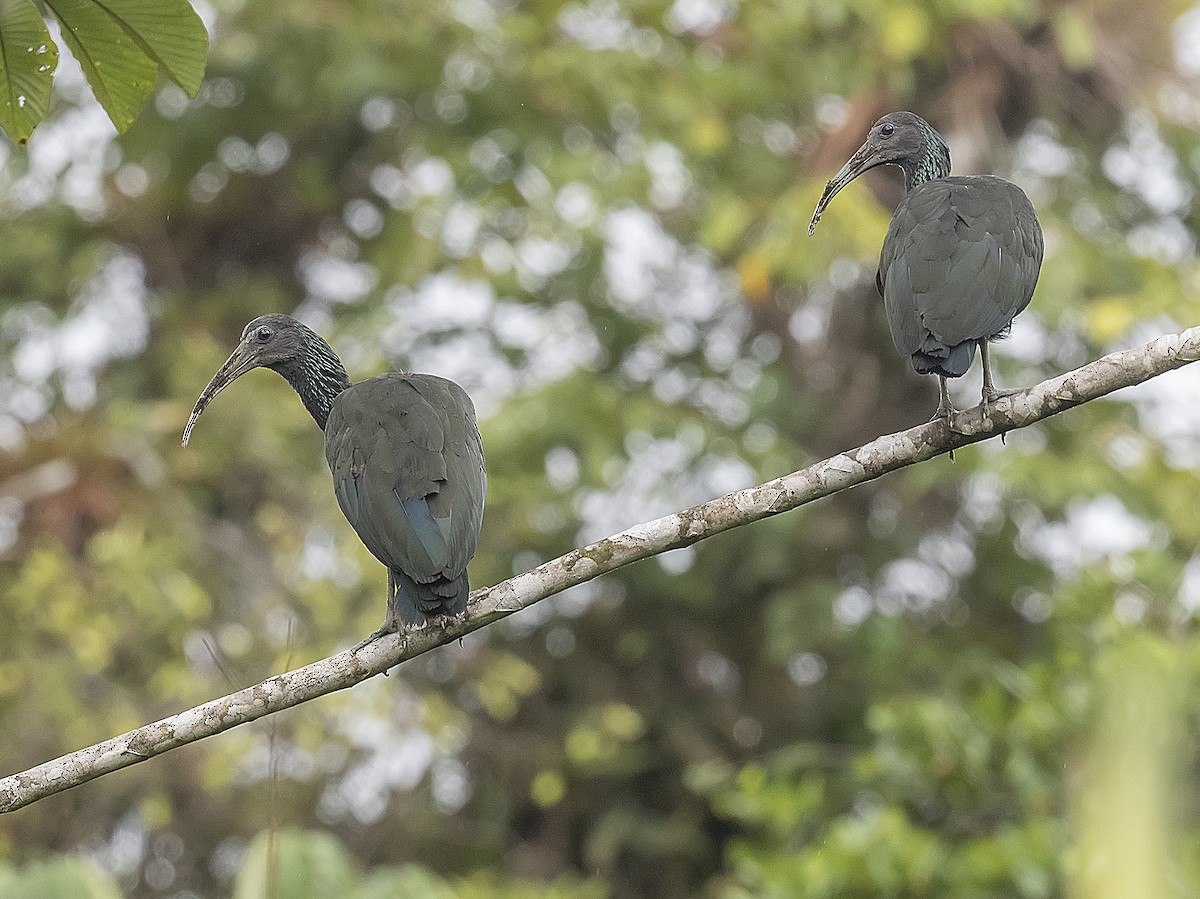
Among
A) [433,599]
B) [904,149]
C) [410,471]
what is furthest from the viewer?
[904,149]

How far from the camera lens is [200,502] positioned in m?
8.77

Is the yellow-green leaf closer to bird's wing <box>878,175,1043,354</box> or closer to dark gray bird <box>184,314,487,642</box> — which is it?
dark gray bird <box>184,314,487,642</box>

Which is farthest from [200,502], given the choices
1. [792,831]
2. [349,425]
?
[349,425]

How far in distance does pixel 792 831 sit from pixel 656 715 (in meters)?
2.23

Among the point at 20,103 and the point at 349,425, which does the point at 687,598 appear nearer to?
the point at 349,425

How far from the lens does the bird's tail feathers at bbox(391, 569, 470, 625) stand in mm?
3379

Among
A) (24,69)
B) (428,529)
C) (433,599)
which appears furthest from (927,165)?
(24,69)

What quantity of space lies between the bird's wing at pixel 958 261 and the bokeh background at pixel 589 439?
3.14m

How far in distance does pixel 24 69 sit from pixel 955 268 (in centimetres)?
211

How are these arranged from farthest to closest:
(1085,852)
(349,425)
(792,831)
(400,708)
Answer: (400,708) < (792,831) < (1085,852) < (349,425)

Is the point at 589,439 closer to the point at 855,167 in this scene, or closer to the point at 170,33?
the point at 855,167

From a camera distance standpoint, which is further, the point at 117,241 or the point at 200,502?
the point at 117,241

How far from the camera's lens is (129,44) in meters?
2.77

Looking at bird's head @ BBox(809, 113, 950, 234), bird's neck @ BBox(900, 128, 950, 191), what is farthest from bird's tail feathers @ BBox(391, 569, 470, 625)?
bird's neck @ BBox(900, 128, 950, 191)
